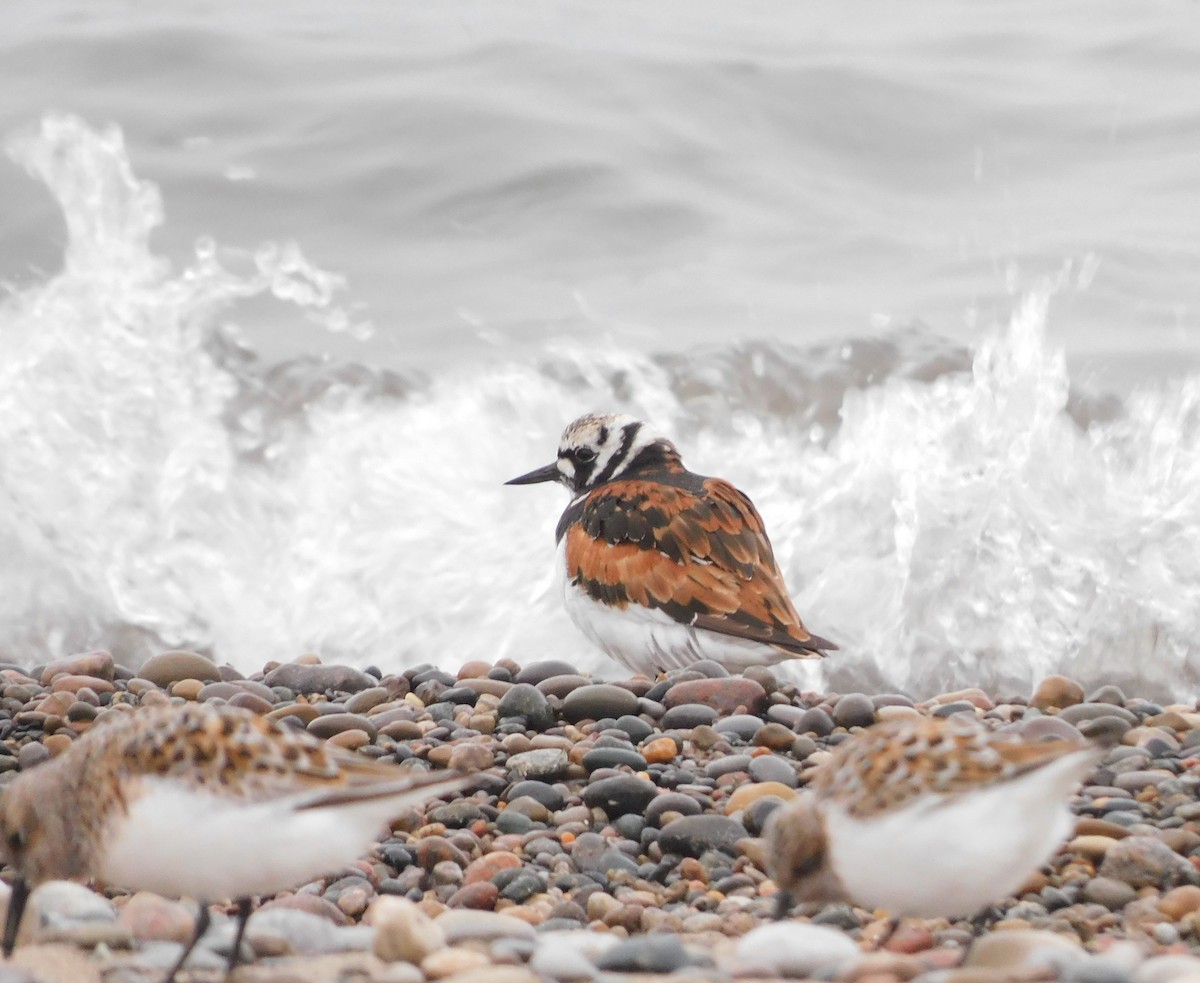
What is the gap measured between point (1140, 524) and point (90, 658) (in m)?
5.83

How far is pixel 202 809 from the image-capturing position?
385 centimetres

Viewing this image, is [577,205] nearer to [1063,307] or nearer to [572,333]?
[572,333]

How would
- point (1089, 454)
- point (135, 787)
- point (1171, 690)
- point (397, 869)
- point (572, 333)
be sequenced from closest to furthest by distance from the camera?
point (135, 787), point (397, 869), point (1171, 690), point (1089, 454), point (572, 333)

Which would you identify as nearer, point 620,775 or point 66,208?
point 620,775

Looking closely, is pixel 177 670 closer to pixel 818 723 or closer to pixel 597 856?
pixel 597 856

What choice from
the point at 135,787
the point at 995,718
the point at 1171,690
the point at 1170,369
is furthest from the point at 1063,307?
the point at 135,787

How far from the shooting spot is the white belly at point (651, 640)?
22.9ft

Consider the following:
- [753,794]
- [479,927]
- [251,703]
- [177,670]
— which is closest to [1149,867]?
[753,794]

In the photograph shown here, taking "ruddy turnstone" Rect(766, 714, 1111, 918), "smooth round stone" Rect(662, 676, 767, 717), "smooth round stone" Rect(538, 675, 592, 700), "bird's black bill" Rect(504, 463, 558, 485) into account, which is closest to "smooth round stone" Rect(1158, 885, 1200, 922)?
"ruddy turnstone" Rect(766, 714, 1111, 918)

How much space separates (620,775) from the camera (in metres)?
5.27

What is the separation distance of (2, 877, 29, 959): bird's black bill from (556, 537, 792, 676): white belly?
11.1 ft

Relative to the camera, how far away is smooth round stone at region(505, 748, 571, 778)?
215 inches

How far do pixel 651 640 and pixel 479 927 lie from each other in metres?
3.03

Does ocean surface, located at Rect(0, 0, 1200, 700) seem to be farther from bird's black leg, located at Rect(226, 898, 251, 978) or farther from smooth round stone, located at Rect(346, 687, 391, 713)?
bird's black leg, located at Rect(226, 898, 251, 978)
